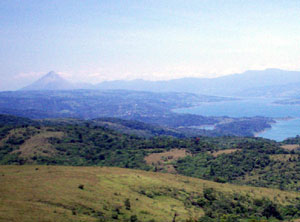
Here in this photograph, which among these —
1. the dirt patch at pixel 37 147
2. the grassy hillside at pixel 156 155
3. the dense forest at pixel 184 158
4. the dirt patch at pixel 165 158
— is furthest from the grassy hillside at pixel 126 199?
the dirt patch at pixel 37 147

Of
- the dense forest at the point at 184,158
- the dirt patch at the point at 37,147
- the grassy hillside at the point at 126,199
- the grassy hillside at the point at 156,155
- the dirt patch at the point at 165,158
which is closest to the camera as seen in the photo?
the grassy hillside at the point at 126,199

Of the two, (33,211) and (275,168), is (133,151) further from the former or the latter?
(33,211)

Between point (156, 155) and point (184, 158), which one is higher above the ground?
point (184, 158)

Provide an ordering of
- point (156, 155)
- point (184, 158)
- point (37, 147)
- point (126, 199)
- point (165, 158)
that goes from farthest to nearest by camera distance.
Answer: point (156, 155) → point (165, 158) → point (37, 147) → point (184, 158) → point (126, 199)

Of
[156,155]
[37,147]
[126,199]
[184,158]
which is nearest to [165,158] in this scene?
[156,155]

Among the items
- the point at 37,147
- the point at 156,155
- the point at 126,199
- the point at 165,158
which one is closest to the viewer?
the point at 126,199

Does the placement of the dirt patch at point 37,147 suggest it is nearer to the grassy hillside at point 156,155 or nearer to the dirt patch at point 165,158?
the grassy hillside at point 156,155

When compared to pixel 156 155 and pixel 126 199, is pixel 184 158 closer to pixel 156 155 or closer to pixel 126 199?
pixel 156 155
